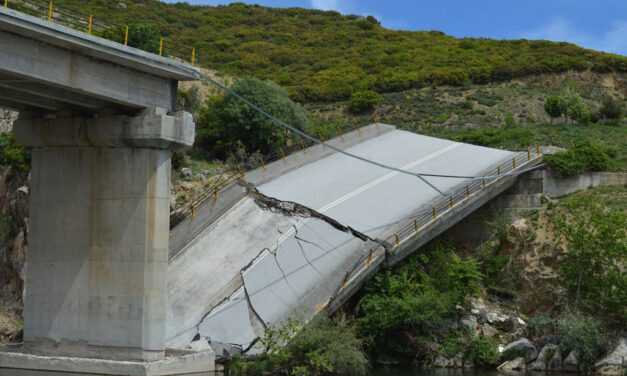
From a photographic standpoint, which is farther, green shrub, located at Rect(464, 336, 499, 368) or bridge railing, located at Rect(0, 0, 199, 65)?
bridge railing, located at Rect(0, 0, 199, 65)

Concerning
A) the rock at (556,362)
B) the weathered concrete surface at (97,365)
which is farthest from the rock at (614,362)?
the weathered concrete surface at (97,365)

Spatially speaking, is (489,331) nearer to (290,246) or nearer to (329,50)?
(290,246)

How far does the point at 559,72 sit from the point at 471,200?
4387cm

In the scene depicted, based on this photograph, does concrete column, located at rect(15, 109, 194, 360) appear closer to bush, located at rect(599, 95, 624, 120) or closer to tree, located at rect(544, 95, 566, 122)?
tree, located at rect(544, 95, 566, 122)

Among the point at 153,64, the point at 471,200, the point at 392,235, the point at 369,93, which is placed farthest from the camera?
the point at 369,93

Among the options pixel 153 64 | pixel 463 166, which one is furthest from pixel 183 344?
pixel 463 166

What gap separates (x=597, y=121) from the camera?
5703 centimetres

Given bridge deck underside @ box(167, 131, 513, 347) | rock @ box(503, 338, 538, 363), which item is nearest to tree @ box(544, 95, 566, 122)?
bridge deck underside @ box(167, 131, 513, 347)

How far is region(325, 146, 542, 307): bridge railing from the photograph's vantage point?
97.1 ft

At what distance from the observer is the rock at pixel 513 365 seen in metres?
27.6

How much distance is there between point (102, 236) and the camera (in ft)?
82.5

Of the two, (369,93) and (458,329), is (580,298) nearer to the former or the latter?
(458,329)

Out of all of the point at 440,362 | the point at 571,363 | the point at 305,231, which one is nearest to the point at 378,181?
the point at 305,231

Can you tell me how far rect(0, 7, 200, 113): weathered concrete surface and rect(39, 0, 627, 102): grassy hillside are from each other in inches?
1682
